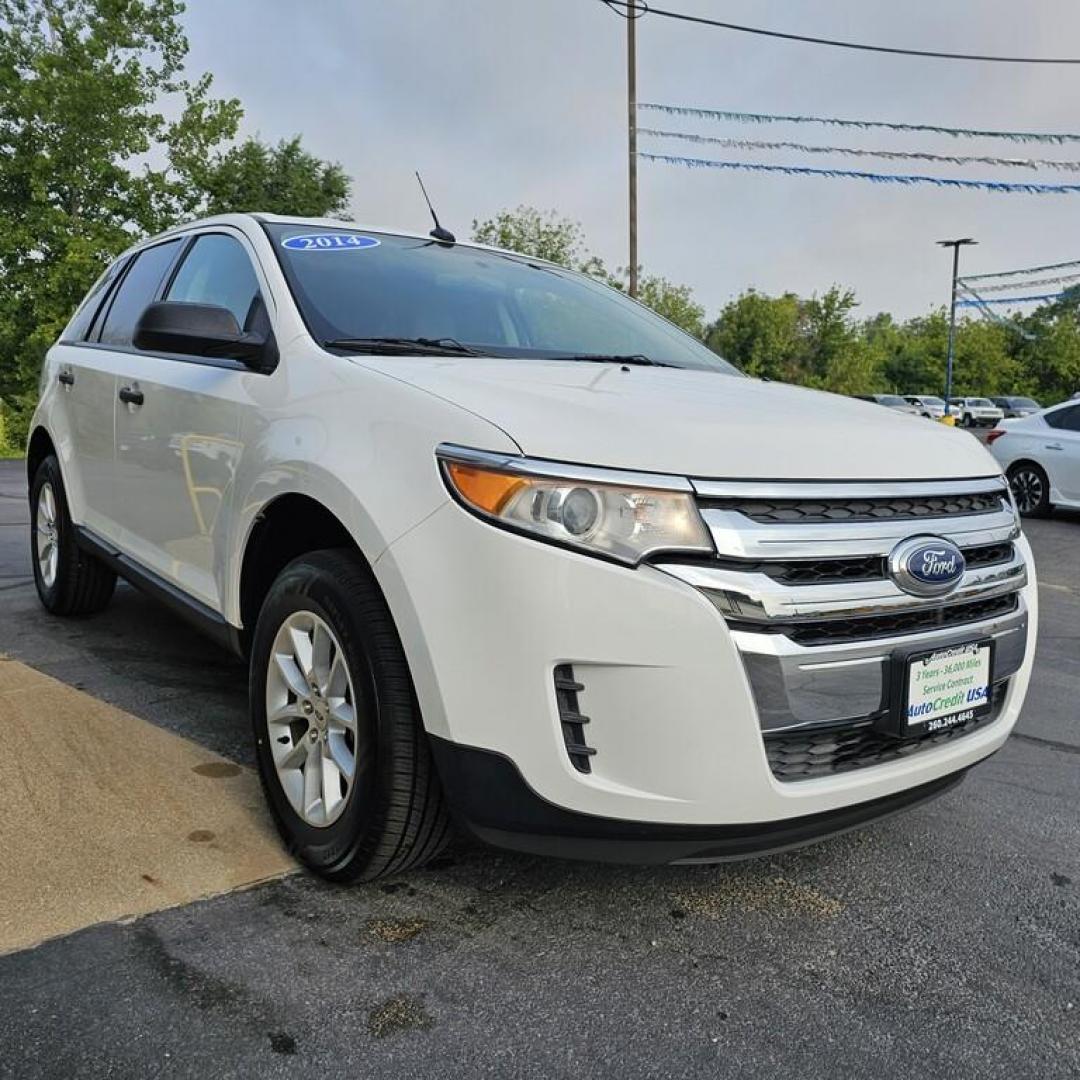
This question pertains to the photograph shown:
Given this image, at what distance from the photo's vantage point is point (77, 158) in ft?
86.0

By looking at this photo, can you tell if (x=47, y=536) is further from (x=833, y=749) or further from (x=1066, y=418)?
(x=1066, y=418)

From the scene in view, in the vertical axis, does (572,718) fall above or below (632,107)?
below

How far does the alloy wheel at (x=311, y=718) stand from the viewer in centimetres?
220

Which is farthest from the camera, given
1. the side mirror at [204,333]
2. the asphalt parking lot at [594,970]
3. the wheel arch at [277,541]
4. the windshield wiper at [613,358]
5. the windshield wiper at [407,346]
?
the windshield wiper at [613,358]

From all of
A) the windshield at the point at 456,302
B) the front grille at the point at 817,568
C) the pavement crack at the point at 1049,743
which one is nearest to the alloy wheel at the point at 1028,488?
the pavement crack at the point at 1049,743

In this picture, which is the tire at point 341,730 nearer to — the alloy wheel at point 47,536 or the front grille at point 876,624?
→ the front grille at point 876,624

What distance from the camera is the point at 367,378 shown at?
7.33 ft

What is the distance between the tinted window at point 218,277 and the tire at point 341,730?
3.29 ft

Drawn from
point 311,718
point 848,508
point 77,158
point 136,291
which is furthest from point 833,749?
point 77,158

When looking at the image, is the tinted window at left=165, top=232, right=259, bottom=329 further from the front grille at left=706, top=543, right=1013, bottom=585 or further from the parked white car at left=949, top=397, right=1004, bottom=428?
the parked white car at left=949, top=397, right=1004, bottom=428

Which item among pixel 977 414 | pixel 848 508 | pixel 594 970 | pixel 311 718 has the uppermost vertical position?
Answer: pixel 848 508

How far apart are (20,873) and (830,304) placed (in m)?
50.5

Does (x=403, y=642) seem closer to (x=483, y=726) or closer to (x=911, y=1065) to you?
(x=483, y=726)

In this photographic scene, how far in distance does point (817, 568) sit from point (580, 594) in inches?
19.0
